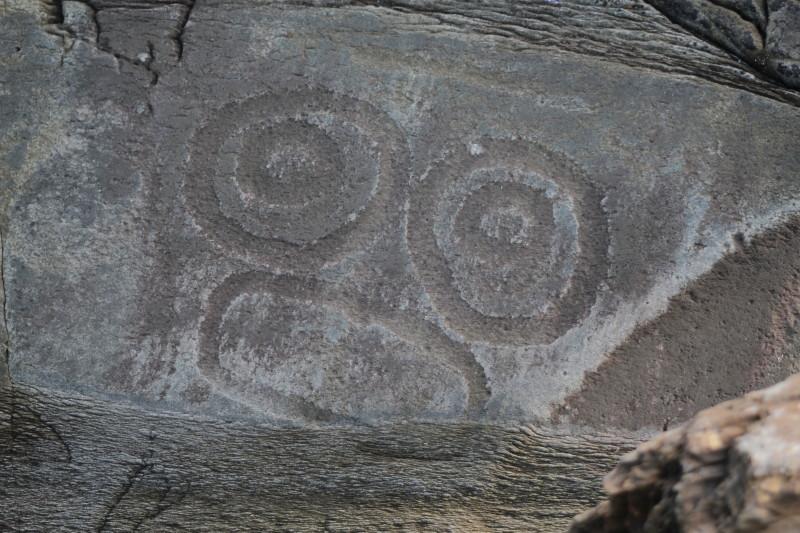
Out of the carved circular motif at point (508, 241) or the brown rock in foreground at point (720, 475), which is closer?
the brown rock in foreground at point (720, 475)

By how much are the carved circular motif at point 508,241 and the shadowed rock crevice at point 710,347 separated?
125mm

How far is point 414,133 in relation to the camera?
163cm

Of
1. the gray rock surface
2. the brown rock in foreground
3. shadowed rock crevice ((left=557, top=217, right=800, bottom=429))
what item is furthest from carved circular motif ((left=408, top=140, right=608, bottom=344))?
the brown rock in foreground

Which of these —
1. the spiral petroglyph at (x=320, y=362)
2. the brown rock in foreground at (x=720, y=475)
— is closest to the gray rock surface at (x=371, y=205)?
the spiral petroglyph at (x=320, y=362)

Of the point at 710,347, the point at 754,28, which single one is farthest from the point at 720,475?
the point at 754,28

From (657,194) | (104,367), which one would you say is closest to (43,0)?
(104,367)

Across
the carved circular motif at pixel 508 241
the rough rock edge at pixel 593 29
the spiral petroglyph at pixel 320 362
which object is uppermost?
the rough rock edge at pixel 593 29

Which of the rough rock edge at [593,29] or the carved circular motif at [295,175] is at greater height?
the rough rock edge at [593,29]

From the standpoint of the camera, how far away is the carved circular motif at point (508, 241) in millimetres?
1565

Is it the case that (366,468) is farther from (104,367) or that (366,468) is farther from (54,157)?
(54,157)

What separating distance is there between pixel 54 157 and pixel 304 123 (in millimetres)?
428

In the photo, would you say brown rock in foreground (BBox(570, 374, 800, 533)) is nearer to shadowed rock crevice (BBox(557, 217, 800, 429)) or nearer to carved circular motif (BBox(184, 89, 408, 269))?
shadowed rock crevice (BBox(557, 217, 800, 429))

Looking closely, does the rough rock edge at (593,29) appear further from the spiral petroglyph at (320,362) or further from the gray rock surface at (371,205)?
the spiral petroglyph at (320,362)

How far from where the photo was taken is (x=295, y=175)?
5.29 ft
